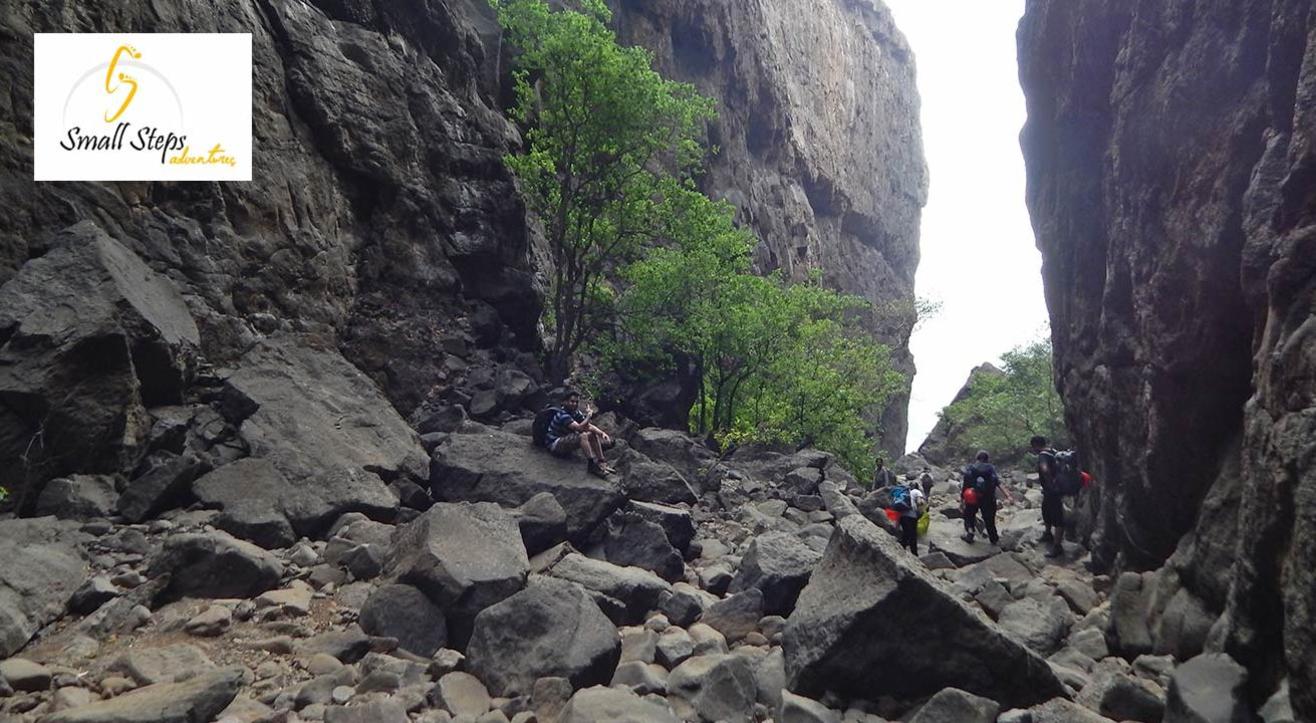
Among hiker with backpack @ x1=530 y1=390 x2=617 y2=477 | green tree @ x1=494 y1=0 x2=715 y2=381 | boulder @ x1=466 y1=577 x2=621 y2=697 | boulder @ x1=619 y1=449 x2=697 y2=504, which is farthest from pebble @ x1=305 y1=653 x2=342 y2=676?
green tree @ x1=494 y1=0 x2=715 y2=381

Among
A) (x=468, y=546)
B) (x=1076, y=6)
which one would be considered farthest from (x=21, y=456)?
(x=1076, y=6)

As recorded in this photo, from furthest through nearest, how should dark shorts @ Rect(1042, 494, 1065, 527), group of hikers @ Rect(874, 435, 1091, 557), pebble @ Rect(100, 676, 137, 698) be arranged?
dark shorts @ Rect(1042, 494, 1065, 527)
group of hikers @ Rect(874, 435, 1091, 557)
pebble @ Rect(100, 676, 137, 698)

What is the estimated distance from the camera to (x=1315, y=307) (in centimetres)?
515

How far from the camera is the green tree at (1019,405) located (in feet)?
99.8

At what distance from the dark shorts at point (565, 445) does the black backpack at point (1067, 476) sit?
29.4 feet

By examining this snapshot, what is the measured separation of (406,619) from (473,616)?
61 cm

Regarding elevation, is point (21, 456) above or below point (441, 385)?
below

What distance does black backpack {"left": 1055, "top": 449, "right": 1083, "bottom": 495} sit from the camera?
1339 cm

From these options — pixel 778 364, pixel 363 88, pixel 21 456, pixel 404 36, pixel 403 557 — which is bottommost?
pixel 403 557

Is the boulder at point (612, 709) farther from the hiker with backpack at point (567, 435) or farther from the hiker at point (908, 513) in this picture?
the hiker at point (908, 513)

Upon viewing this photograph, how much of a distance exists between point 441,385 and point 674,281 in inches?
334

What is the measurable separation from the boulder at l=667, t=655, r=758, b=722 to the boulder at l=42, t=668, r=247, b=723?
133 inches

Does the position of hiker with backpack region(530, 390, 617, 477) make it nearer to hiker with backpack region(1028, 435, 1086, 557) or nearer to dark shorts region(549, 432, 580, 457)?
dark shorts region(549, 432, 580, 457)

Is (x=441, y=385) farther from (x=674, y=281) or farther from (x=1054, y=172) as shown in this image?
(x=1054, y=172)
